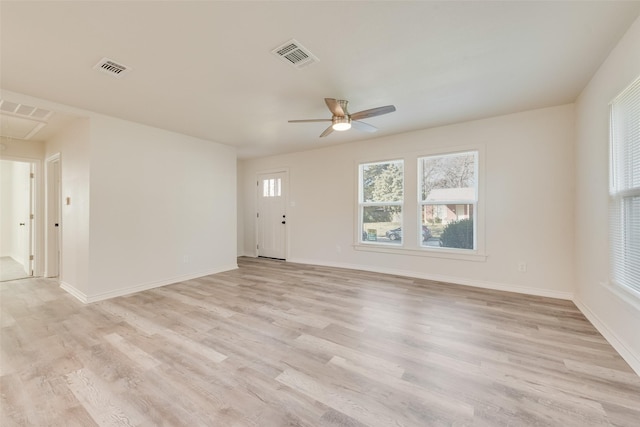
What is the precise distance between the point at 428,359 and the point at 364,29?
2.63 meters

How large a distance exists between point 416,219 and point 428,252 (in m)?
0.60

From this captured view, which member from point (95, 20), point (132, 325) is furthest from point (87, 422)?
point (95, 20)

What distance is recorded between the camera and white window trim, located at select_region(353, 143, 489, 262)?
392cm

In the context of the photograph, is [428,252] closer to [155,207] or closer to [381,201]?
[381,201]

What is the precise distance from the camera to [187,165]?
15.0 ft

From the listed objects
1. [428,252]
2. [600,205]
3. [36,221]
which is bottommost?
[428,252]

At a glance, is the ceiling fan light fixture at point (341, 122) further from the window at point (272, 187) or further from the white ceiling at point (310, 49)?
the window at point (272, 187)

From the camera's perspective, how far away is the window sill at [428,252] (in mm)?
3990

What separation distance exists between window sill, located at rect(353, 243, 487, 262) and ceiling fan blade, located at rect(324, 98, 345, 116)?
274cm

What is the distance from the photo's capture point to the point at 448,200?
13.8 ft

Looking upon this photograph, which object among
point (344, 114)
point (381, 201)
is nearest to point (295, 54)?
point (344, 114)

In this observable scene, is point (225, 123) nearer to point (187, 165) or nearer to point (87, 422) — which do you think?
point (187, 165)

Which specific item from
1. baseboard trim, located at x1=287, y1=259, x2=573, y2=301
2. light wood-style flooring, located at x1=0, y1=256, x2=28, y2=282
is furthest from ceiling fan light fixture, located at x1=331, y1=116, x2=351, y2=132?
light wood-style flooring, located at x1=0, y1=256, x2=28, y2=282

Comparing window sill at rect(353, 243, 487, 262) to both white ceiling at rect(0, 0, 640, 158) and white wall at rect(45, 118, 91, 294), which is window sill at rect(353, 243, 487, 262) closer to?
white ceiling at rect(0, 0, 640, 158)
